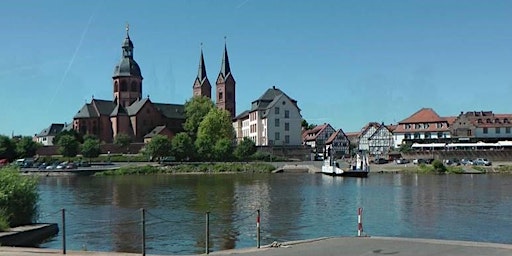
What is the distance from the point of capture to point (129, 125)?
494ft

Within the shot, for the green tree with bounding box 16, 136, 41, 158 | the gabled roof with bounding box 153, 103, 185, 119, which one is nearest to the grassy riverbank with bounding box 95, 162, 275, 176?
the green tree with bounding box 16, 136, 41, 158

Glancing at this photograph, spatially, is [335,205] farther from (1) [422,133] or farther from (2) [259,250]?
(1) [422,133]

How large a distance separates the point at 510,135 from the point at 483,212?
102965mm

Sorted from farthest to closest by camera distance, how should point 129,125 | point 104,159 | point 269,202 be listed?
point 129,125 < point 104,159 < point 269,202

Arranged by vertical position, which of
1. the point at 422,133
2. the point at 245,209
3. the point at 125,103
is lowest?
the point at 245,209

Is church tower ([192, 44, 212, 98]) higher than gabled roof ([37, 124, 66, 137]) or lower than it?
higher

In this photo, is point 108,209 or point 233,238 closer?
point 233,238

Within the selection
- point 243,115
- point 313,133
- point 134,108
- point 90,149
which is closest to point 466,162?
point 313,133

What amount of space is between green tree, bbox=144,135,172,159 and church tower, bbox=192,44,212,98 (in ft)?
179

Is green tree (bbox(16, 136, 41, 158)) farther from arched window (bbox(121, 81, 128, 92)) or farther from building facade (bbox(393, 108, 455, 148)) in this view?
building facade (bbox(393, 108, 455, 148))

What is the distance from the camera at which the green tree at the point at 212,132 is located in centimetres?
12162

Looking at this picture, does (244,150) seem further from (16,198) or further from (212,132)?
(16,198)

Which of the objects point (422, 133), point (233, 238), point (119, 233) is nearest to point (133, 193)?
point (119, 233)

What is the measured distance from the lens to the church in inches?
5896
